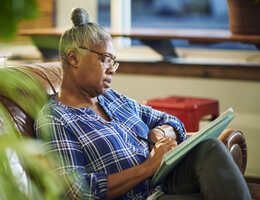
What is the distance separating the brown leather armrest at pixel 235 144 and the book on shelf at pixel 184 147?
9.5 inches

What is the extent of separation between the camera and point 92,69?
80.4 inches

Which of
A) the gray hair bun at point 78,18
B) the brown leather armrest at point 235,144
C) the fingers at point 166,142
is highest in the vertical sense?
the gray hair bun at point 78,18

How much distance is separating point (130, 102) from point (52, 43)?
62.9 inches

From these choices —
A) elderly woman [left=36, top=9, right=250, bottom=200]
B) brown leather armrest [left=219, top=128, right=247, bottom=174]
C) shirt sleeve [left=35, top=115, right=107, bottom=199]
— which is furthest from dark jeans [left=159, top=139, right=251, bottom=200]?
brown leather armrest [left=219, top=128, right=247, bottom=174]

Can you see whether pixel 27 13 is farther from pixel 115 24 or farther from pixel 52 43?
pixel 115 24

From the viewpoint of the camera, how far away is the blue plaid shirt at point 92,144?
180cm

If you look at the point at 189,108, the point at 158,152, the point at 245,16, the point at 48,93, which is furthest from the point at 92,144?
the point at 245,16

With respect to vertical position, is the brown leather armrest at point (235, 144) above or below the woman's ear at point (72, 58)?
below

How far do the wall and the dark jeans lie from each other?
5.13 ft

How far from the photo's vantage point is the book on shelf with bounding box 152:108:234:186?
1.77m

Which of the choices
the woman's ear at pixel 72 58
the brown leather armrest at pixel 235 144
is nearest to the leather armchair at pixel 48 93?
the brown leather armrest at pixel 235 144

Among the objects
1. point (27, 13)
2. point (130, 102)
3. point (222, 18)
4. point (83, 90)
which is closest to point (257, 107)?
point (222, 18)

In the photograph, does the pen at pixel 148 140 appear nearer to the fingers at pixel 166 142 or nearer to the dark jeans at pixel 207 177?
the fingers at pixel 166 142

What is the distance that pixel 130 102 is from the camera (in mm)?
2242
